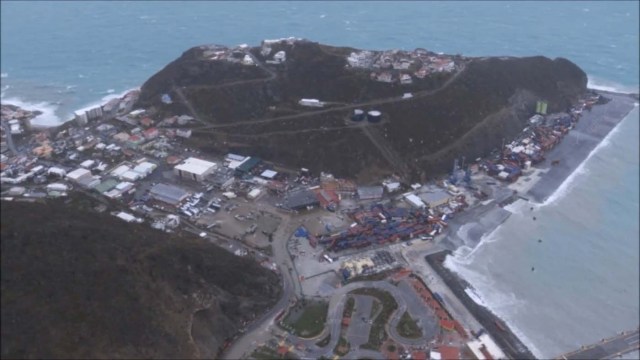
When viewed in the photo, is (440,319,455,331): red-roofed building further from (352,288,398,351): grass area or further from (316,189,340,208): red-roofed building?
(316,189,340,208): red-roofed building

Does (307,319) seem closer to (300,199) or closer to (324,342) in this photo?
(324,342)

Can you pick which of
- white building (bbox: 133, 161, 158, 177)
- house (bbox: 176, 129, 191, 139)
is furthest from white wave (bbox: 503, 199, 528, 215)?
white building (bbox: 133, 161, 158, 177)

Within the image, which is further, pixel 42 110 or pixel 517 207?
pixel 42 110

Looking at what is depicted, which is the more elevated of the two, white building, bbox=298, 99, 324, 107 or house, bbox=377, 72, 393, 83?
house, bbox=377, 72, 393, 83

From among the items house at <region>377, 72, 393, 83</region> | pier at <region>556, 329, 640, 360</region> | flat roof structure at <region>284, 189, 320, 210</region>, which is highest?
house at <region>377, 72, 393, 83</region>

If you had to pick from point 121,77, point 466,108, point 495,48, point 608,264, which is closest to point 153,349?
point 608,264

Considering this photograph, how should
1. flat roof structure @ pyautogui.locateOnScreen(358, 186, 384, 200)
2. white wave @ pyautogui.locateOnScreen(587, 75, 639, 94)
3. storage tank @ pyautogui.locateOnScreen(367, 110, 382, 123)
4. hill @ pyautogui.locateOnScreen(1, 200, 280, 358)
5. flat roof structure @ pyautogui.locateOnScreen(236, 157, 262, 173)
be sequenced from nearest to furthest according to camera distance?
hill @ pyautogui.locateOnScreen(1, 200, 280, 358), flat roof structure @ pyautogui.locateOnScreen(358, 186, 384, 200), flat roof structure @ pyautogui.locateOnScreen(236, 157, 262, 173), storage tank @ pyautogui.locateOnScreen(367, 110, 382, 123), white wave @ pyautogui.locateOnScreen(587, 75, 639, 94)

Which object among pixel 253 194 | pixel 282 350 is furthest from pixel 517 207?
pixel 282 350

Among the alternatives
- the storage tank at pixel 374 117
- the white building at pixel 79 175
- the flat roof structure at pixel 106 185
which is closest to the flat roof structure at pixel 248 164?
the flat roof structure at pixel 106 185
